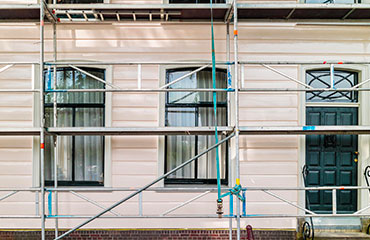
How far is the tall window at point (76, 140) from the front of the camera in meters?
6.18

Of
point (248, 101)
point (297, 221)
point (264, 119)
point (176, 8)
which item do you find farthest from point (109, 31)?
point (297, 221)

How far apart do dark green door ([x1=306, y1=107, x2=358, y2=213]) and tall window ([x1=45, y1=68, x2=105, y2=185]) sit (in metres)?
4.17

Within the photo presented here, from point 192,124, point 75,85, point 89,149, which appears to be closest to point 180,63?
point 192,124

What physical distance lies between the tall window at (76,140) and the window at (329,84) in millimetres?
4213

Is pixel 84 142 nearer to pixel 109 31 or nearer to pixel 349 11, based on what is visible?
pixel 109 31

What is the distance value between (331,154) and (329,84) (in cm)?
142

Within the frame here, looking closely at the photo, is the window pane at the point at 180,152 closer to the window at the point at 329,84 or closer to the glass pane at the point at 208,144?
the glass pane at the point at 208,144

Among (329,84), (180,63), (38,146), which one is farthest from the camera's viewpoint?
(329,84)

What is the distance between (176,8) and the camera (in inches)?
210

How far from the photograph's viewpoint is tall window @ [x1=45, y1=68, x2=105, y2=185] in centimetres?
618

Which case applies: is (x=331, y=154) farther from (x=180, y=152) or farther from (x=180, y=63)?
(x=180, y=63)

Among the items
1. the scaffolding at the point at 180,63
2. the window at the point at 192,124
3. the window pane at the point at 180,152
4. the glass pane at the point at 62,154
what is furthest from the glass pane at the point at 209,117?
the glass pane at the point at 62,154

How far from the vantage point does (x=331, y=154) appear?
6227 millimetres

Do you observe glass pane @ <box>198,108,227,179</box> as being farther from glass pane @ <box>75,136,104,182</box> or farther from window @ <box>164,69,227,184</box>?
glass pane @ <box>75,136,104,182</box>
